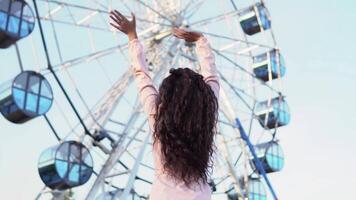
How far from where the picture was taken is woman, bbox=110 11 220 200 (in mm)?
1894

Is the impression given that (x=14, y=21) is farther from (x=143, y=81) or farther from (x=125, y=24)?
(x=143, y=81)

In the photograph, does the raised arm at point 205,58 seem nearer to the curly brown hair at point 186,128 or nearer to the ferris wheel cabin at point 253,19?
the curly brown hair at point 186,128

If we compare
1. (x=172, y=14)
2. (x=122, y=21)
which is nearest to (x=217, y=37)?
(x=172, y=14)

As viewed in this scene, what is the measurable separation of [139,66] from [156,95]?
22 cm

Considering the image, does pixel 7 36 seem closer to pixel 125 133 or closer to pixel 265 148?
pixel 125 133

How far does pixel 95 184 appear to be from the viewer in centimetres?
1534

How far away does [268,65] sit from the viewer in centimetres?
2112

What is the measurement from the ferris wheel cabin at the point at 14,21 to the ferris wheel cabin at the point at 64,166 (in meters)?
2.59

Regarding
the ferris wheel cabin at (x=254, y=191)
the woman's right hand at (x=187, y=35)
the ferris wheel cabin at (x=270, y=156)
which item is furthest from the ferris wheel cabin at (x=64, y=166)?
the woman's right hand at (x=187, y=35)

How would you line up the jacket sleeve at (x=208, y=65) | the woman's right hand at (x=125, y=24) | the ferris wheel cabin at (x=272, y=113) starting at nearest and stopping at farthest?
the jacket sleeve at (x=208, y=65)
the woman's right hand at (x=125, y=24)
the ferris wheel cabin at (x=272, y=113)

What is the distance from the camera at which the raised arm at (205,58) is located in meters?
2.27

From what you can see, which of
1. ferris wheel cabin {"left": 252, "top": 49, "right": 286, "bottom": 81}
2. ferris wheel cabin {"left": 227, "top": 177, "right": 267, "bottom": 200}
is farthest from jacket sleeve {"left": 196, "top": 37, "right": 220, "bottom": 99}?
ferris wheel cabin {"left": 252, "top": 49, "right": 286, "bottom": 81}

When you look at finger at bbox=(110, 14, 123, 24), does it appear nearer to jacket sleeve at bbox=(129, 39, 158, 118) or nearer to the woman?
jacket sleeve at bbox=(129, 39, 158, 118)

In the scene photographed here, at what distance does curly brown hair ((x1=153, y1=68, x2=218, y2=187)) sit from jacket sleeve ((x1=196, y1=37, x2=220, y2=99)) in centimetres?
16
